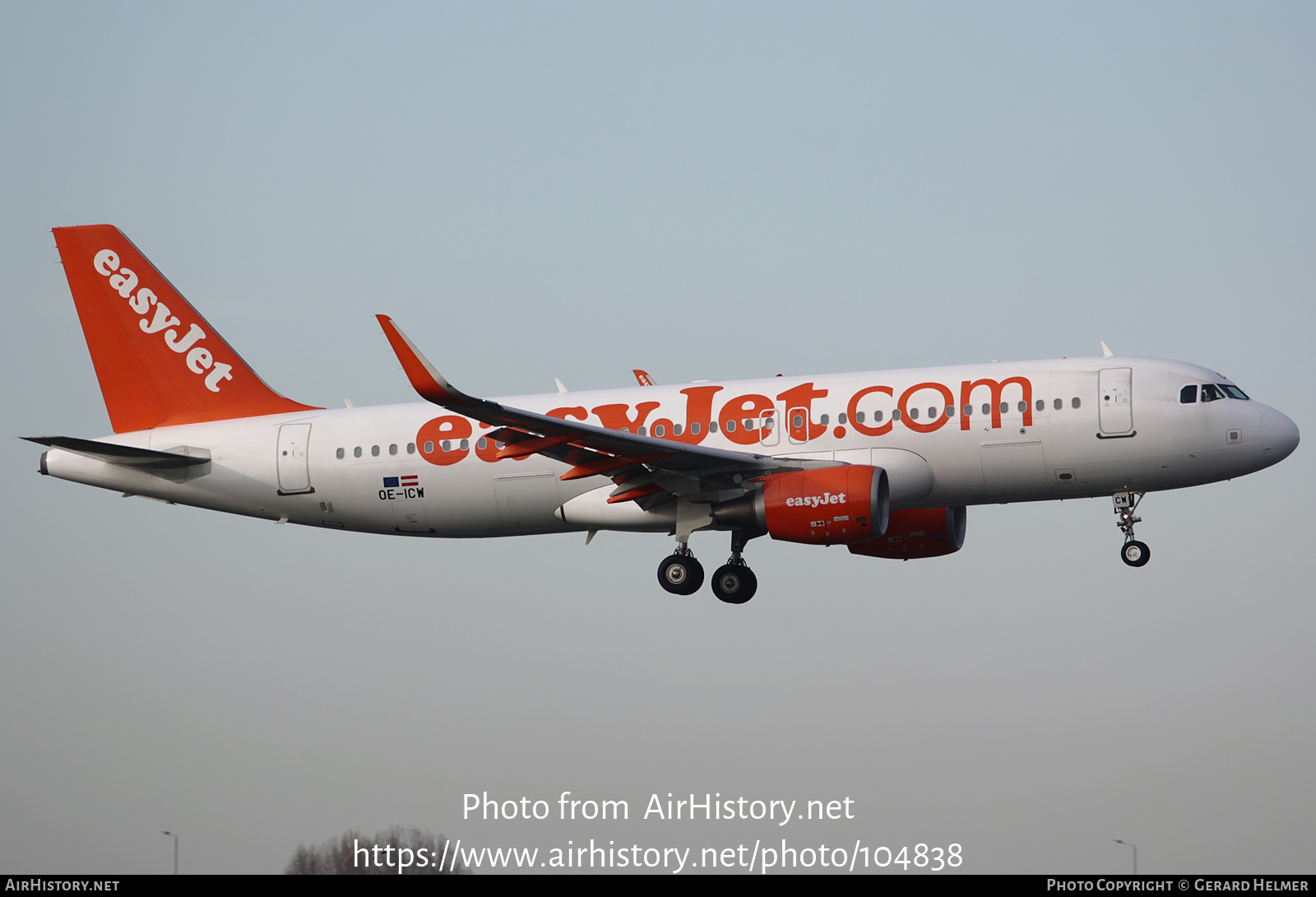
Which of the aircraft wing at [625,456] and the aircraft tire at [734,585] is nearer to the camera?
the aircraft wing at [625,456]

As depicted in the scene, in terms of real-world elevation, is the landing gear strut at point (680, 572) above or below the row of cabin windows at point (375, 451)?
below

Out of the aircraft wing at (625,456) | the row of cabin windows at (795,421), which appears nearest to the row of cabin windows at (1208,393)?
the row of cabin windows at (795,421)

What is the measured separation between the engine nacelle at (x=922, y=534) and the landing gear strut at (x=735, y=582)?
3549mm

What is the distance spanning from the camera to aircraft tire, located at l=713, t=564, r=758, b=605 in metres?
38.7

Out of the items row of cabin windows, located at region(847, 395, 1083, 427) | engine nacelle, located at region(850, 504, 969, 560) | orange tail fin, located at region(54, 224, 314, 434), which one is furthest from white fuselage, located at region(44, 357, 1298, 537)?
engine nacelle, located at region(850, 504, 969, 560)

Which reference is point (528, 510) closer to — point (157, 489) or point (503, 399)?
point (503, 399)

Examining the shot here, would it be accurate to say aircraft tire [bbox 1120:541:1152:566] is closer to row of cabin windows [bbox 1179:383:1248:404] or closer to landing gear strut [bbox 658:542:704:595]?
row of cabin windows [bbox 1179:383:1248:404]

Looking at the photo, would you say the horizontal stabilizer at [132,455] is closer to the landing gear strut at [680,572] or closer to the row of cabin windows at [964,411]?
the landing gear strut at [680,572]

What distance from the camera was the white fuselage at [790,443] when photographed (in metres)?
35.5

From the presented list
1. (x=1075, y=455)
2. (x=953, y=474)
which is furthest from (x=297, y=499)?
(x=1075, y=455)

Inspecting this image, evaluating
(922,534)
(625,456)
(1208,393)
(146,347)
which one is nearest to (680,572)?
(625,456)

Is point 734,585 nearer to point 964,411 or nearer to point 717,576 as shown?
point 717,576

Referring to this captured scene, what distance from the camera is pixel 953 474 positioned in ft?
118

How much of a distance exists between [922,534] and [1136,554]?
20.2 ft
